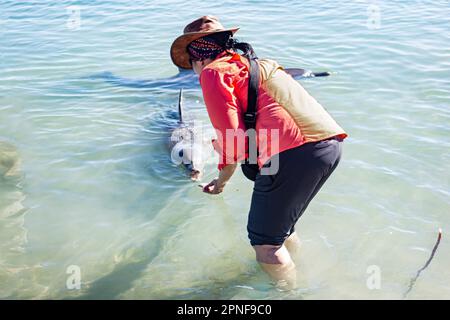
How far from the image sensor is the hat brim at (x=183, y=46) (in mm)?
2867

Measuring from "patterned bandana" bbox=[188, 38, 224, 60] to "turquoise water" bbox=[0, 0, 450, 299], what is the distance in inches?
67.4

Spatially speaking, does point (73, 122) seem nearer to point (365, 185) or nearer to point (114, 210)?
point (114, 210)

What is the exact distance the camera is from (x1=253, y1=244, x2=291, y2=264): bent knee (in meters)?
3.21

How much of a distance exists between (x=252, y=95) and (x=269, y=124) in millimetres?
198

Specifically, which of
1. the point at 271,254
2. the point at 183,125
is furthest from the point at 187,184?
the point at 271,254

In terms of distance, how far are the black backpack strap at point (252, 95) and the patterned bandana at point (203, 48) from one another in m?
0.24

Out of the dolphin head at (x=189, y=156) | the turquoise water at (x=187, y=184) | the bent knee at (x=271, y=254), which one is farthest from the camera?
the dolphin head at (x=189, y=156)

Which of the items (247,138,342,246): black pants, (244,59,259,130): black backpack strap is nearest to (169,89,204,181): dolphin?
(247,138,342,246): black pants

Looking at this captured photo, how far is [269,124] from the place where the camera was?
9.20ft

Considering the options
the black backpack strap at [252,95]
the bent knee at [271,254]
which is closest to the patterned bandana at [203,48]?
the black backpack strap at [252,95]

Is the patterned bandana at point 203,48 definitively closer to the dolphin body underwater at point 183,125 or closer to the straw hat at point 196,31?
the straw hat at point 196,31

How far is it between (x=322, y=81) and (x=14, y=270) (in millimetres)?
5312

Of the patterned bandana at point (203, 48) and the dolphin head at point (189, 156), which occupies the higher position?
the patterned bandana at point (203, 48)

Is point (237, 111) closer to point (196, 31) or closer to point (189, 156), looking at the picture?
point (196, 31)
